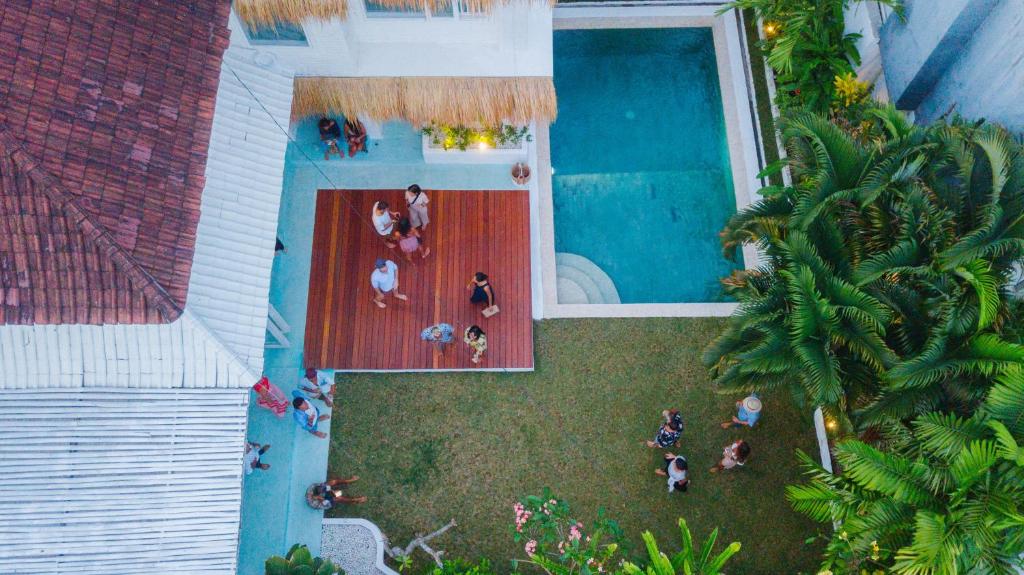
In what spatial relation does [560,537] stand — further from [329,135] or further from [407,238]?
[329,135]

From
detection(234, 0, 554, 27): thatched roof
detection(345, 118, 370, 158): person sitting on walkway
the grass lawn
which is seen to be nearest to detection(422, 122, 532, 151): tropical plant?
detection(345, 118, 370, 158): person sitting on walkway

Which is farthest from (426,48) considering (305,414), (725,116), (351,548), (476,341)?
(351,548)

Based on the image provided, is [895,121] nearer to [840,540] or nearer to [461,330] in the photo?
[840,540]

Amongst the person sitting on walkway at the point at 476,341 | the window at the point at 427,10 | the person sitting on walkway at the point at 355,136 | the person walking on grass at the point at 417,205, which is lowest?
the person sitting on walkway at the point at 476,341

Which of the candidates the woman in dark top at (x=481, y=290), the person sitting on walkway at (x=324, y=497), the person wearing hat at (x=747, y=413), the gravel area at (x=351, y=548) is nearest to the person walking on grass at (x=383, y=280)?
Result: the woman in dark top at (x=481, y=290)

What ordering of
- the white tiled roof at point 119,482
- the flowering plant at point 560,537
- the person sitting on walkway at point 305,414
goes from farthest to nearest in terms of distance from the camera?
1. the person sitting on walkway at point 305,414
2. the flowering plant at point 560,537
3. the white tiled roof at point 119,482

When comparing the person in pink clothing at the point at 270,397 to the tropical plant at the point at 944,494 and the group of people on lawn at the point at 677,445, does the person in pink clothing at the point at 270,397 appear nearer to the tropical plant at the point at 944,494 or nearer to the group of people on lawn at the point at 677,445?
the group of people on lawn at the point at 677,445
